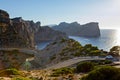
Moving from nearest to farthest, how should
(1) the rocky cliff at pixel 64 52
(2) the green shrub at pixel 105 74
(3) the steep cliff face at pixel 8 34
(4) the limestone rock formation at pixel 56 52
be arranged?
1. (2) the green shrub at pixel 105 74
2. (1) the rocky cliff at pixel 64 52
3. (4) the limestone rock formation at pixel 56 52
4. (3) the steep cliff face at pixel 8 34

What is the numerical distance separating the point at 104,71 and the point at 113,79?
1.14 m

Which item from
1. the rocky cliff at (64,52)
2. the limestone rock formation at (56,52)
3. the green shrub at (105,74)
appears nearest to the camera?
the green shrub at (105,74)

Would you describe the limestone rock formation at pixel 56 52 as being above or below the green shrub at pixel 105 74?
below

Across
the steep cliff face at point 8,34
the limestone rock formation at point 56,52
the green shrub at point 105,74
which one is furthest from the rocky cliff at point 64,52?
the green shrub at point 105,74

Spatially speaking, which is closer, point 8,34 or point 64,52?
point 64,52

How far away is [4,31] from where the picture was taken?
140125mm

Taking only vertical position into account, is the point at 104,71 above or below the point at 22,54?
above

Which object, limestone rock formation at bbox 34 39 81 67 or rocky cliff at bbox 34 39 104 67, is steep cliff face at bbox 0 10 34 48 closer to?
limestone rock formation at bbox 34 39 81 67

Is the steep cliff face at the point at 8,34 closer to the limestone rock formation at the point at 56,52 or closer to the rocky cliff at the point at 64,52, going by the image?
the limestone rock formation at the point at 56,52

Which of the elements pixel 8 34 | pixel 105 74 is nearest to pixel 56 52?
pixel 8 34

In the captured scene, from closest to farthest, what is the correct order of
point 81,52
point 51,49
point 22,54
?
point 81,52 → point 51,49 → point 22,54

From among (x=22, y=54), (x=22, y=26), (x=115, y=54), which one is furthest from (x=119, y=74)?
(x=22, y=26)

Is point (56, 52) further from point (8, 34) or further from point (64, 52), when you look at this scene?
point (8, 34)

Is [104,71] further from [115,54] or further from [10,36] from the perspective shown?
[10,36]
